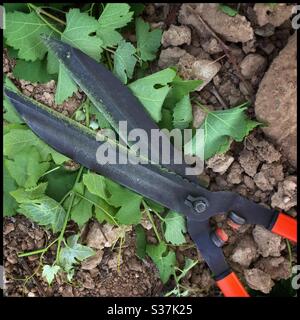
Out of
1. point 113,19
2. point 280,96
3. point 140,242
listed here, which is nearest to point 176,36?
point 113,19

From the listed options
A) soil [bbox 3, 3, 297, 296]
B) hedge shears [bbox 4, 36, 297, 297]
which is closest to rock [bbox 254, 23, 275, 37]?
soil [bbox 3, 3, 297, 296]

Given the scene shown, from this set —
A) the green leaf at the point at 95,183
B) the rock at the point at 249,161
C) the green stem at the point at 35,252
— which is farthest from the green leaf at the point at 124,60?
the green stem at the point at 35,252

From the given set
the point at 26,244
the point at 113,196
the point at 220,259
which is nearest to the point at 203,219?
the point at 220,259

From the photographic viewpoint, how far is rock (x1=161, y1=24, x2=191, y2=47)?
4.83 ft

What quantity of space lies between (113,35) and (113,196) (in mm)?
401

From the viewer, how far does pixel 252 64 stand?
1475 mm

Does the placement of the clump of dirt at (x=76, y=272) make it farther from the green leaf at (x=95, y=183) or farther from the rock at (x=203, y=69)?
the rock at (x=203, y=69)

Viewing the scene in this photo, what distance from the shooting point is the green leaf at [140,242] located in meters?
1.55

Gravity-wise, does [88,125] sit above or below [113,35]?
Result: below

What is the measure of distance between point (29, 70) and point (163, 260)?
23.3 inches

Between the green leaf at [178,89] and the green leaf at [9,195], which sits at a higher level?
the green leaf at [178,89]

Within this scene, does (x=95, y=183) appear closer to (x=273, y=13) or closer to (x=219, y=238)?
(x=219, y=238)
